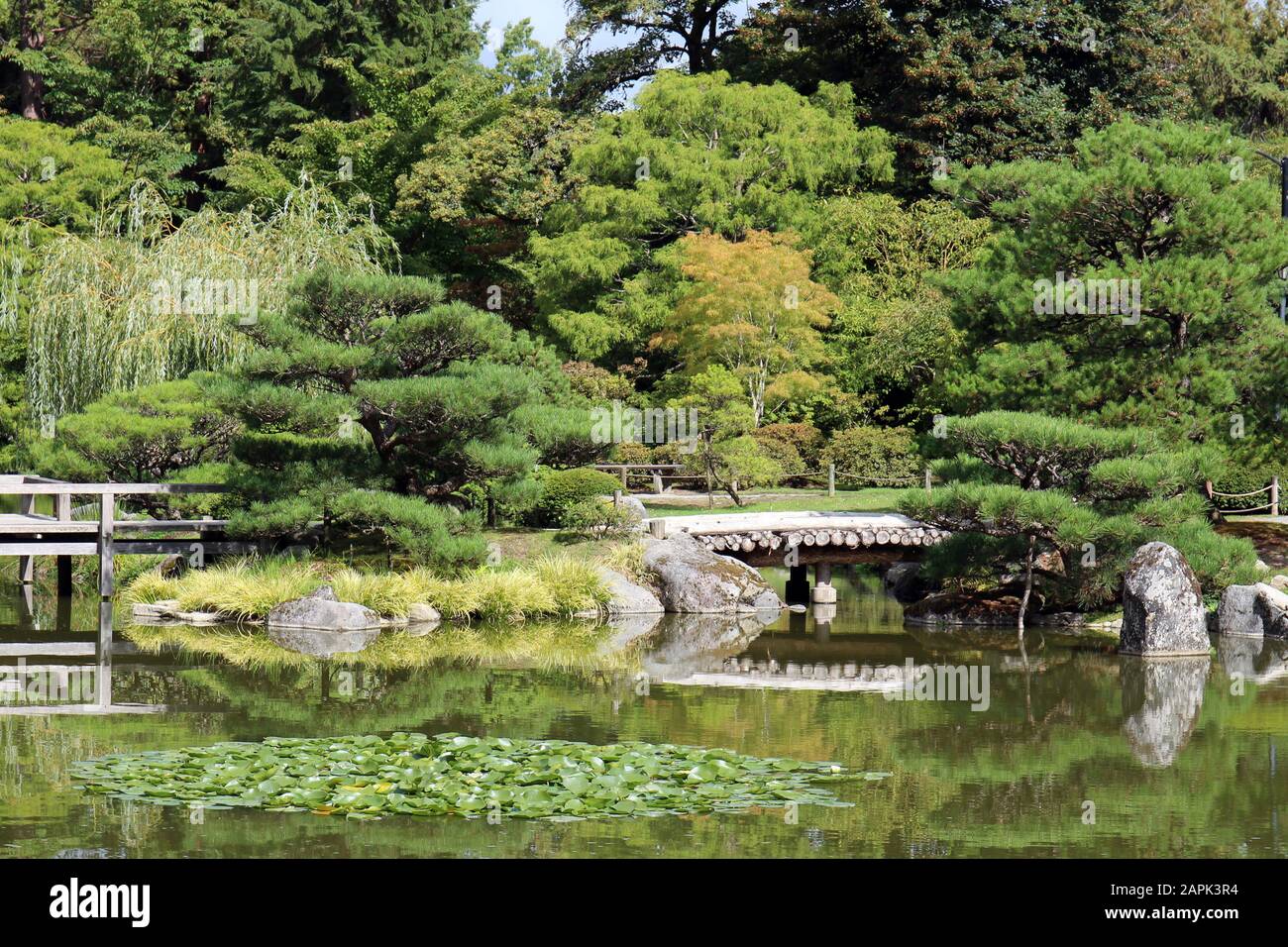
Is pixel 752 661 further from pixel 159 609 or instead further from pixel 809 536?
pixel 159 609

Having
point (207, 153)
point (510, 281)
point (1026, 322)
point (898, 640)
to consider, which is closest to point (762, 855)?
point (898, 640)

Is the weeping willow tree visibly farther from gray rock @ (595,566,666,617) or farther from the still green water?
gray rock @ (595,566,666,617)

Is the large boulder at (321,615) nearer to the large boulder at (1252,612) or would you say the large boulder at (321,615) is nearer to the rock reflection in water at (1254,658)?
the rock reflection in water at (1254,658)

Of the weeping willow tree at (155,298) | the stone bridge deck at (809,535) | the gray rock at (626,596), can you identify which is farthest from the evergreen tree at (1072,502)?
the weeping willow tree at (155,298)

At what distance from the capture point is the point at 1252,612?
60.7 ft

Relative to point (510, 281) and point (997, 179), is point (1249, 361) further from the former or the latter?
point (510, 281)

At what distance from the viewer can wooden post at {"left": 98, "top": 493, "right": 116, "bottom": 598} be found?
778 inches

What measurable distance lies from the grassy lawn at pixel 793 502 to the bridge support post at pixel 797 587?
1087 millimetres

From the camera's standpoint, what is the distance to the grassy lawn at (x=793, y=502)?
24781 mm

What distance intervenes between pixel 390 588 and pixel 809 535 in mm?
6134

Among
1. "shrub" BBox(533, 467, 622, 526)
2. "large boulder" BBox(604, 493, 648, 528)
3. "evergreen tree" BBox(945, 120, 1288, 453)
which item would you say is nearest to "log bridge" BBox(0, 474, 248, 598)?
"shrub" BBox(533, 467, 622, 526)

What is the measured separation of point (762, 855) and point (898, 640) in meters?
10.4

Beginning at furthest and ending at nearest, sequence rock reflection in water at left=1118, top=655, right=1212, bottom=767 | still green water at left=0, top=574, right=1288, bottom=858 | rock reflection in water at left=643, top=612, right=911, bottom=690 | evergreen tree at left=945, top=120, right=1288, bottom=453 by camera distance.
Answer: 1. evergreen tree at left=945, top=120, right=1288, bottom=453
2. rock reflection in water at left=643, top=612, right=911, bottom=690
3. rock reflection in water at left=1118, top=655, right=1212, bottom=767
4. still green water at left=0, top=574, right=1288, bottom=858

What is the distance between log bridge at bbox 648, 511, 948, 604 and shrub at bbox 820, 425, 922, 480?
17.3 ft
